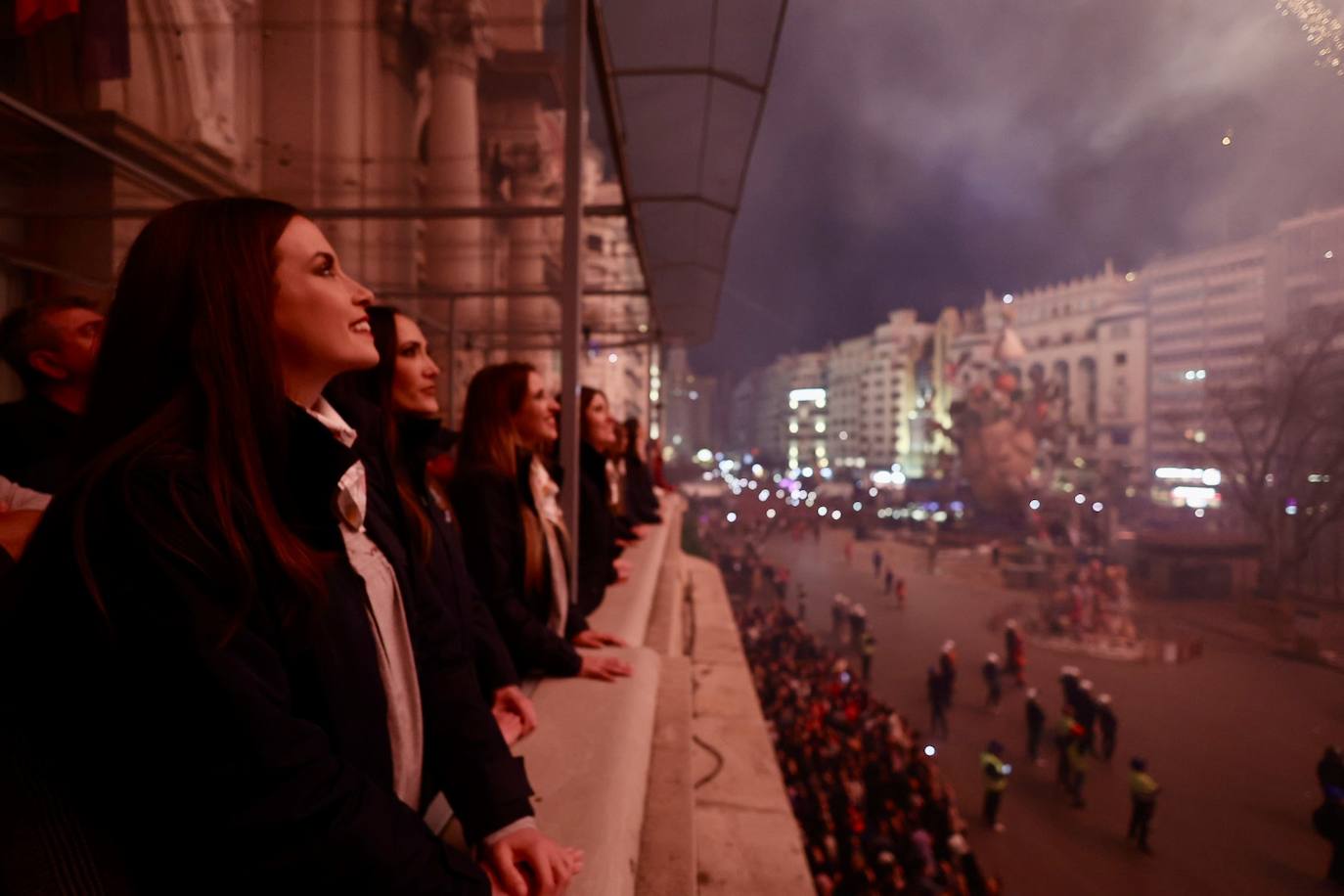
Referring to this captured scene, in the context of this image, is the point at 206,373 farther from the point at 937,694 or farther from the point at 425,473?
the point at 937,694

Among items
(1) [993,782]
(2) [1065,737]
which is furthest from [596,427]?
(2) [1065,737]

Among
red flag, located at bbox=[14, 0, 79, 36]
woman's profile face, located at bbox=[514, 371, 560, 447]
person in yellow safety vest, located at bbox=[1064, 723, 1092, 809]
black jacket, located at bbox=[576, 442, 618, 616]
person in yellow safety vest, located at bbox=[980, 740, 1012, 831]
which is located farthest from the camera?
person in yellow safety vest, located at bbox=[1064, 723, 1092, 809]

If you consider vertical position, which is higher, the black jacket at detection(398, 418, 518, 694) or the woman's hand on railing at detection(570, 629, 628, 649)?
the black jacket at detection(398, 418, 518, 694)

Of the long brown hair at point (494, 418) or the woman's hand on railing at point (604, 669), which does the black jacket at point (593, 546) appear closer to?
the long brown hair at point (494, 418)

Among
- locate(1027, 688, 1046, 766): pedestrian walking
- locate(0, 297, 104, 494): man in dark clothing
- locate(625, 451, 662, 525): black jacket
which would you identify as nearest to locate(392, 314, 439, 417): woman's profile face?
locate(0, 297, 104, 494): man in dark clothing

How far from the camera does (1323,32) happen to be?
6055 mm

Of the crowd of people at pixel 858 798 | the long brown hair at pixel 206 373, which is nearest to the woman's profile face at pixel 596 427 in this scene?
the long brown hair at pixel 206 373

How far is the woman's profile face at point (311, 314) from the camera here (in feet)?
3.56

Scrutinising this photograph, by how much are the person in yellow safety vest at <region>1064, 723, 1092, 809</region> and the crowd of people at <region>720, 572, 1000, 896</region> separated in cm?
637

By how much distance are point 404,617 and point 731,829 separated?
2.20 meters

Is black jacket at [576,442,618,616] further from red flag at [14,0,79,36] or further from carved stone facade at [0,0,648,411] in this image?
red flag at [14,0,79,36]

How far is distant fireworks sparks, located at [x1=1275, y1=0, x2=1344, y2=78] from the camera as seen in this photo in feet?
19.3

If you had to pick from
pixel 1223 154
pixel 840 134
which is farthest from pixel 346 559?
pixel 840 134

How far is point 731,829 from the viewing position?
2844mm
